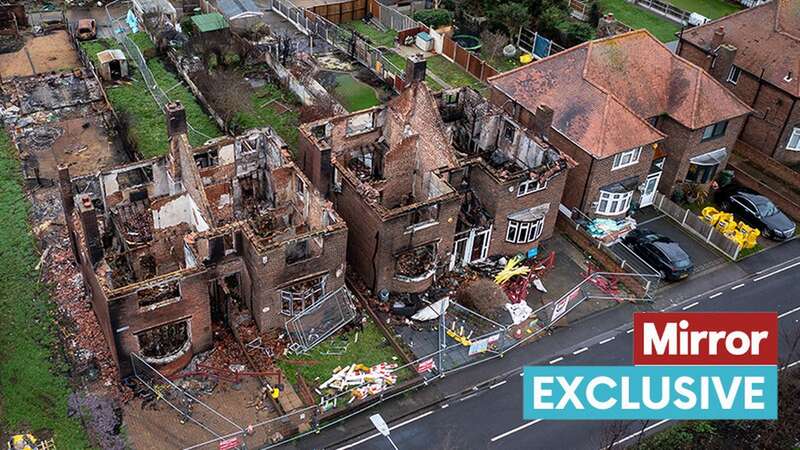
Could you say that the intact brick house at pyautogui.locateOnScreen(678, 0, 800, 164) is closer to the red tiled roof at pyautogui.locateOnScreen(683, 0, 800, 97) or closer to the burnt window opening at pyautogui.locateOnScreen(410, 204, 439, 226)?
the red tiled roof at pyautogui.locateOnScreen(683, 0, 800, 97)

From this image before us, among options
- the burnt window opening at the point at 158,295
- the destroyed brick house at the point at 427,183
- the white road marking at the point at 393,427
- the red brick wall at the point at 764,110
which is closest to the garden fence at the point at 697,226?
the destroyed brick house at the point at 427,183

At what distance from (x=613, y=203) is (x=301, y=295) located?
20.1 meters

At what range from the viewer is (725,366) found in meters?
32.9

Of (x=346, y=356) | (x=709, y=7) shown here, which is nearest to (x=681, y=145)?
(x=346, y=356)

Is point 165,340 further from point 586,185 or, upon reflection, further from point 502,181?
point 586,185

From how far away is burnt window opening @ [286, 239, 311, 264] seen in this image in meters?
36.0

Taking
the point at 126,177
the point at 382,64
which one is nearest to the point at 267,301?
the point at 126,177

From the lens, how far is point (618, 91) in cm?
4656

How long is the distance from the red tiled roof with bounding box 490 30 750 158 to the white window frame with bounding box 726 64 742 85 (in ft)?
23.1

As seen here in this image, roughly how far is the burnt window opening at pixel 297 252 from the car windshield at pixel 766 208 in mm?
29014

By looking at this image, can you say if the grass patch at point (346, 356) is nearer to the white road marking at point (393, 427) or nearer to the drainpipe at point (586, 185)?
the white road marking at point (393, 427)

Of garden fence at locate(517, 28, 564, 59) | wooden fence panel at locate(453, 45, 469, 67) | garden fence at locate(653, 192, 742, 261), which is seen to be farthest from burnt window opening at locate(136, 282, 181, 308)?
garden fence at locate(517, 28, 564, 59)

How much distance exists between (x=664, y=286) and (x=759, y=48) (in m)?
20.7

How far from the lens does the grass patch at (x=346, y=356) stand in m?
36.7
